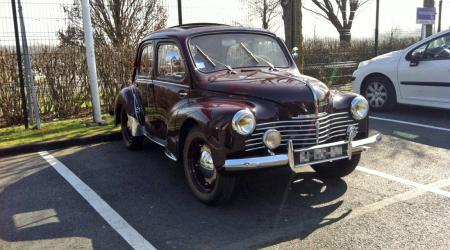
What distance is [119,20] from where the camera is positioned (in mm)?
12953

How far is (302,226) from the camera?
4020mm

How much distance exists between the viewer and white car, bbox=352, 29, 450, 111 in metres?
8.05

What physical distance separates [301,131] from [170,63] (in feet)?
6.75

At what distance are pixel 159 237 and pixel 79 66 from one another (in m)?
6.54

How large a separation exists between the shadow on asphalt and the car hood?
80 cm

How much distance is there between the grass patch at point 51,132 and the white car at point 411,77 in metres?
5.04

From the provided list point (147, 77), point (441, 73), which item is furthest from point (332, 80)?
point (147, 77)

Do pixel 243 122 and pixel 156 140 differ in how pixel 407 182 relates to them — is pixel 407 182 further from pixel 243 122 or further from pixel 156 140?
pixel 156 140

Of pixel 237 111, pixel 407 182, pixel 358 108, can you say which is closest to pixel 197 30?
pixel 237 111

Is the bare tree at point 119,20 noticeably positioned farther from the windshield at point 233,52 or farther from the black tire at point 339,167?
the black tire at point 339,167

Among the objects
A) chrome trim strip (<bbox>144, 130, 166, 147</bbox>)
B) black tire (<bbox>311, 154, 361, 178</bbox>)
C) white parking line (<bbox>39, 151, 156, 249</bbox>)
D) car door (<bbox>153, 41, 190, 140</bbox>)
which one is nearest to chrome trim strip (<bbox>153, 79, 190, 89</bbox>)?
car door (<bbox>153, 41, 190, 140</bbox>)

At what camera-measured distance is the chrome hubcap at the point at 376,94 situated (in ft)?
29.9

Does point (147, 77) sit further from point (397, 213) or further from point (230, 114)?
point (397, 213)

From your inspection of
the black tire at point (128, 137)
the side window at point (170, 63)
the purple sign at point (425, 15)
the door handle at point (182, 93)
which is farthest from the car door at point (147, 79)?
the purple sign at point (425, 15)
